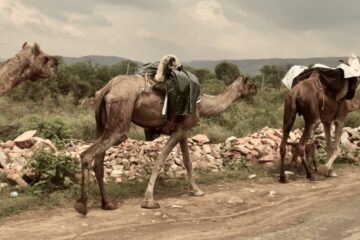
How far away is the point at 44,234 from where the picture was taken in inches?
229

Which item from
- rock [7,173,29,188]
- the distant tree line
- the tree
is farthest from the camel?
the tree

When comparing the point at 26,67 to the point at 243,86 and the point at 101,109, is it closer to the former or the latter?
the point at 101,109

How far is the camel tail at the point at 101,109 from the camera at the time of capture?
6953 millimetres

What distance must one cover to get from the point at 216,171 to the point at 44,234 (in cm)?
480

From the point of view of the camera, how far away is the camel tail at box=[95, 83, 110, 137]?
22.8 ft

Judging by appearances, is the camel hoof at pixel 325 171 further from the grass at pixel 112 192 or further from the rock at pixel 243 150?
the rock at pixel 243 150

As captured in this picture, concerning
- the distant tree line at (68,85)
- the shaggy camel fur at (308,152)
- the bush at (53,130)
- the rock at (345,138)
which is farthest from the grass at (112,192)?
the distant tree line at (68,85)

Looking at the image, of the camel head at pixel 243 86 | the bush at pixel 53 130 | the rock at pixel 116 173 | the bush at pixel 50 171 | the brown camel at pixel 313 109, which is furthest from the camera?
the bush at pixel 53 130

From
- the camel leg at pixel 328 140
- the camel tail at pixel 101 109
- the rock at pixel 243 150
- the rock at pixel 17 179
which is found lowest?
the rock at pixel 17 179

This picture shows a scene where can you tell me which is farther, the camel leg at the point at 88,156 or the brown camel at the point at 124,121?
the brown camel at the point at 124,121

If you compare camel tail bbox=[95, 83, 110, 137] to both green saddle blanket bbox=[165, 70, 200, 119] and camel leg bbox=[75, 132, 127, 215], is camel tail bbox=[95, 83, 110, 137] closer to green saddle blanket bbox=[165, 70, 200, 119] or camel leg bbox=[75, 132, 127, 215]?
camel leg bbox=[75, 132, 127, 215]

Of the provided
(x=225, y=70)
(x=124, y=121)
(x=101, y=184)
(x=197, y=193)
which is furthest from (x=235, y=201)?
(x=225, y=70)

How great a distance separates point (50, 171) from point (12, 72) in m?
1.94

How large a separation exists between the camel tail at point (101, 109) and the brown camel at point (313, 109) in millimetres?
4057
